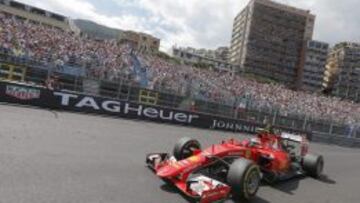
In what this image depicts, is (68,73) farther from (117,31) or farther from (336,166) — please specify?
(117,31)

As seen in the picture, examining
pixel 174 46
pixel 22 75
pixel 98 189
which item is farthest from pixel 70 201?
pixel 174 46

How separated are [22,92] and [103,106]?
3.35 metres

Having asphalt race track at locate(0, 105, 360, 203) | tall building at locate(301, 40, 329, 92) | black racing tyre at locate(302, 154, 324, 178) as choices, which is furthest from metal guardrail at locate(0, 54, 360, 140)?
tall building at locate(301, 40, 329, 92)

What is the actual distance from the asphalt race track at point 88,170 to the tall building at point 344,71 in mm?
115963

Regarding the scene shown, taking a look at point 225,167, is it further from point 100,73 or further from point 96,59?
point 96,59

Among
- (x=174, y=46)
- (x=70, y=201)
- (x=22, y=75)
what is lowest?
(x=70, y=201)

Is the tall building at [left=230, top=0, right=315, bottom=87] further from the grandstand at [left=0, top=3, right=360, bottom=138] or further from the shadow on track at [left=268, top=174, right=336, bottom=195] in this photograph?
the shadow on track at [left=268, top=174, right=336, bottom=195]

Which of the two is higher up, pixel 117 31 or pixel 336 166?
pixel 117 31

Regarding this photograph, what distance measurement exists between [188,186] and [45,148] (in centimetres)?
350

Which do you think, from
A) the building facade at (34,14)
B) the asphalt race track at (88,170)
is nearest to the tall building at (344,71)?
the building facade at (34,14)

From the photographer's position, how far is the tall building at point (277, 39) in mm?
137000

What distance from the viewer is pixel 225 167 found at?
8.48m

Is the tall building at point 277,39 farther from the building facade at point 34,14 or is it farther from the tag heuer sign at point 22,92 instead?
the tag heuer sign at point 22,92

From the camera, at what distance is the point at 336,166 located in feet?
50.2
